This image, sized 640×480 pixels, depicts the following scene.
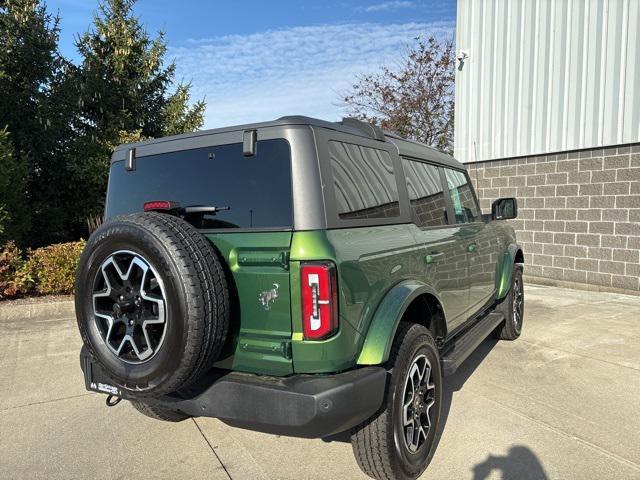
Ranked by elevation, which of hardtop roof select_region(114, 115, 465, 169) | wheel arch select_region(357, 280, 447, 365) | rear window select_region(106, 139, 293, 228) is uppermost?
hardtop roof select_region(114, 115, 465, 169)

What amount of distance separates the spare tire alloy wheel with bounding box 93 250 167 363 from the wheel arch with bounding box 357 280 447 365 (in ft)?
3.17

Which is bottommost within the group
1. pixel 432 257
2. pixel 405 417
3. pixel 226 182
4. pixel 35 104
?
pixel 405 417

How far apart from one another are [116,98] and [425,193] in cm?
1058

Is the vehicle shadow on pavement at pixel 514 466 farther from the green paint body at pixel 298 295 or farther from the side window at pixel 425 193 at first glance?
the side window at pixel 425 193

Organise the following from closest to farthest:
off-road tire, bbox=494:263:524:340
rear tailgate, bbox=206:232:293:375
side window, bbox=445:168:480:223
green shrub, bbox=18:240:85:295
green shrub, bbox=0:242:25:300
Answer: rear tailgate, bbox=206:232:293:375
side window, bbox=445:168:480:223
off-road tire, bbox=494:263:524:340
green shrub, bbox=0:242:25:300
green shrub, bbox=18:240:85:295

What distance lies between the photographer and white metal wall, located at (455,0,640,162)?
295 inches

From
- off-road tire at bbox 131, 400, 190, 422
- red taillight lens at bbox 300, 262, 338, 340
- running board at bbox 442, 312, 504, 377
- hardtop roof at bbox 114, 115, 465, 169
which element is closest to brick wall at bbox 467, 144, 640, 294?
running board at bbox 442, 312, 504, 377

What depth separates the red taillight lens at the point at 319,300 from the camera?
2090 mm

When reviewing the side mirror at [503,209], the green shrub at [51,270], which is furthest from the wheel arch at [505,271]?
the green shrub at [51,270]

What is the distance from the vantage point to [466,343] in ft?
11.7

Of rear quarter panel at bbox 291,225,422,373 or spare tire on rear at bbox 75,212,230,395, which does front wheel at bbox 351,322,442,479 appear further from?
spare tire on rear at bbox 75,212,230,395

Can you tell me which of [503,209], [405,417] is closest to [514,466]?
[405,417]

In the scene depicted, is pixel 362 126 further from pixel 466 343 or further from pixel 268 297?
pixel 466 343

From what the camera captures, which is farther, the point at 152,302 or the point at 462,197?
the point at 462,197
